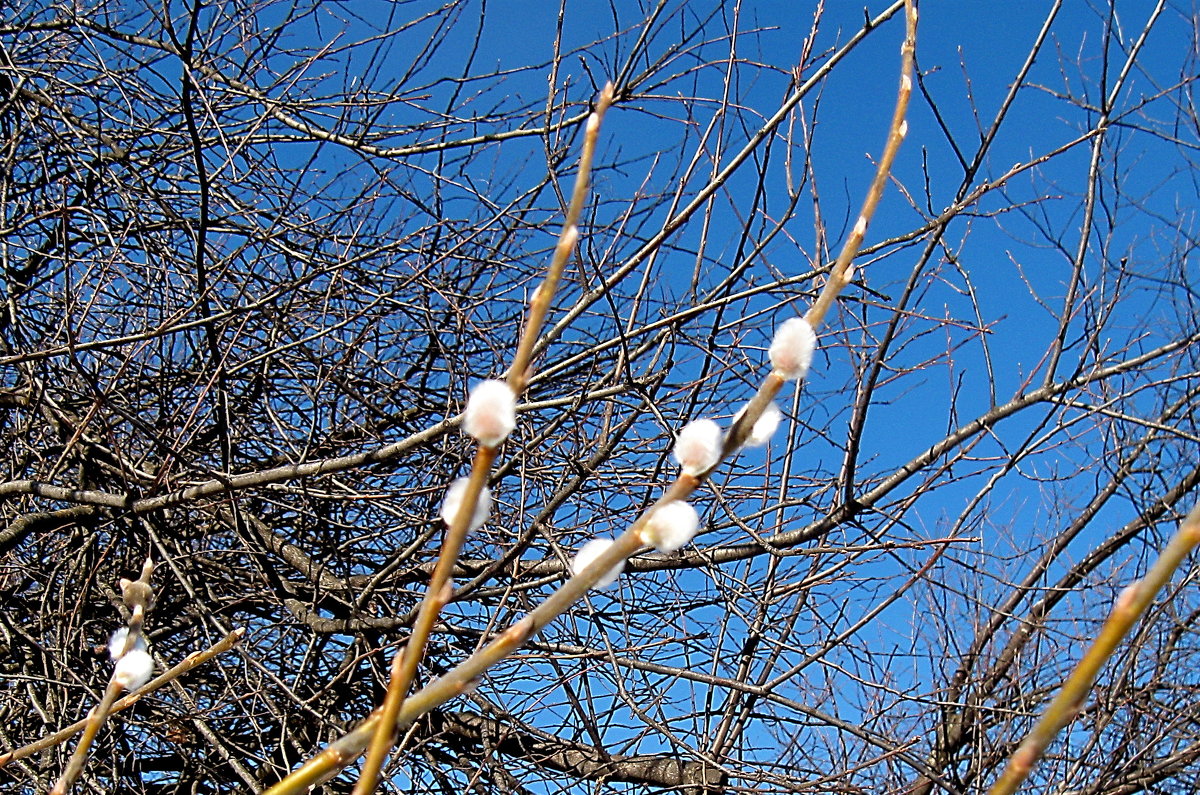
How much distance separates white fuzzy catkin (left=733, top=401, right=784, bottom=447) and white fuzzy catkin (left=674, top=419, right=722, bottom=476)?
0.06 feet

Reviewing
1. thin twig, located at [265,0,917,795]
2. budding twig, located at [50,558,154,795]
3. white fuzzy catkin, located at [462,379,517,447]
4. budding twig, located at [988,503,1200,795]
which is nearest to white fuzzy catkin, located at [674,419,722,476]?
thin twig, located at [265,0,917,795]

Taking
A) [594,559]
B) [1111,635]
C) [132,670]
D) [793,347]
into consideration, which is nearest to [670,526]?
[594,559]

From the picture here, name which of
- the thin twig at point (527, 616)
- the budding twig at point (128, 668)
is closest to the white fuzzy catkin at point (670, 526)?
the thin twig at point (527, 616)

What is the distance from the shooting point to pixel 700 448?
638 mm

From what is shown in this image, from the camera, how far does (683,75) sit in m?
3.13

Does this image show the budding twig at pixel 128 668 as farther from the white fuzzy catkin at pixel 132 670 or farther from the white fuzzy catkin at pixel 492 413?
the white fuzzy catkin at pixel 492 413

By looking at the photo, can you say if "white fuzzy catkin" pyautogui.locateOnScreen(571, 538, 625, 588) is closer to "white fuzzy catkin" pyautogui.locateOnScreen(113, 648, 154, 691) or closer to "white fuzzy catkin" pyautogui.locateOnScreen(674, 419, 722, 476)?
"white fuzzy catkin" pyautogui.locateOnScreen(674, 419, 722, 476)

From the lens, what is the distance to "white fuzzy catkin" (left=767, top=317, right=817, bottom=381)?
678 millimetres

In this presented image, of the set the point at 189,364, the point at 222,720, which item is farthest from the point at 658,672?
the point at 189,364

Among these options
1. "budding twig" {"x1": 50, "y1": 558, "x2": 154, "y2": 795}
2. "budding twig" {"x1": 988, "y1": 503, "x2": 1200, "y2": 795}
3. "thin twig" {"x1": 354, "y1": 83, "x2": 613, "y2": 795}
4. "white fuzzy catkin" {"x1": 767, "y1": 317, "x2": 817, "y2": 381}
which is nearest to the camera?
"budding twig" {"x1": 988, "y1": 503, "x2": 1200, "y2": 795}

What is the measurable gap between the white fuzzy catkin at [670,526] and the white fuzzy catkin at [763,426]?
0.20 feet

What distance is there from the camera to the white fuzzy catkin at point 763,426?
64 cm

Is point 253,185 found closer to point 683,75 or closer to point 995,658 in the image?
point 683,75

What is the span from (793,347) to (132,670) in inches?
26.4
